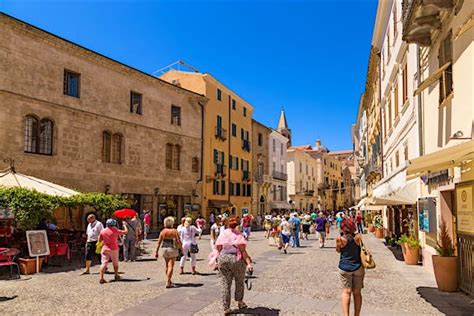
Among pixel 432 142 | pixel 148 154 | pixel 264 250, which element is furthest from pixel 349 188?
pixel 432 142

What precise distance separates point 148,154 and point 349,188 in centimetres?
6586

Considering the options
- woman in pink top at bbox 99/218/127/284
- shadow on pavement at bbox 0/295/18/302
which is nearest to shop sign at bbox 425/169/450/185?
woman in pink top at bbox 99/218/127/284

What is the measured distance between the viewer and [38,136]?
19.6 m

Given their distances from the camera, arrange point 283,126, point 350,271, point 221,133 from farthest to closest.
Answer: point 283,126 → point 221,133 → point 350,271

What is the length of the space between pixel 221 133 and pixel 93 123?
14.7 meters

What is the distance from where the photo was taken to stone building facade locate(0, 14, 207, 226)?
18.6 m

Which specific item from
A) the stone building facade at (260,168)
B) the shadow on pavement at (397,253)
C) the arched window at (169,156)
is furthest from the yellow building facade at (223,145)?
the shadow on pavement at (397,253)

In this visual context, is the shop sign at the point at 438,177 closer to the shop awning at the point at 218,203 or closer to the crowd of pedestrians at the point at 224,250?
the crowd of pedestrians at the point at 224,250

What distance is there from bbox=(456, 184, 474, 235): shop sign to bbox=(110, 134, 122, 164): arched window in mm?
19121

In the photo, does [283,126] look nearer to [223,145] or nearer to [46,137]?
→ [223,145]

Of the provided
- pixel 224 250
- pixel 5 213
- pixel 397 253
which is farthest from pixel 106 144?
pixel 224 250

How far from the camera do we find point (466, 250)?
27.8 feet

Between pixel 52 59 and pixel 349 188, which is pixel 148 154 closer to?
pixel 52 59

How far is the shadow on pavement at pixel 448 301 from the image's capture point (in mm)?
7180
